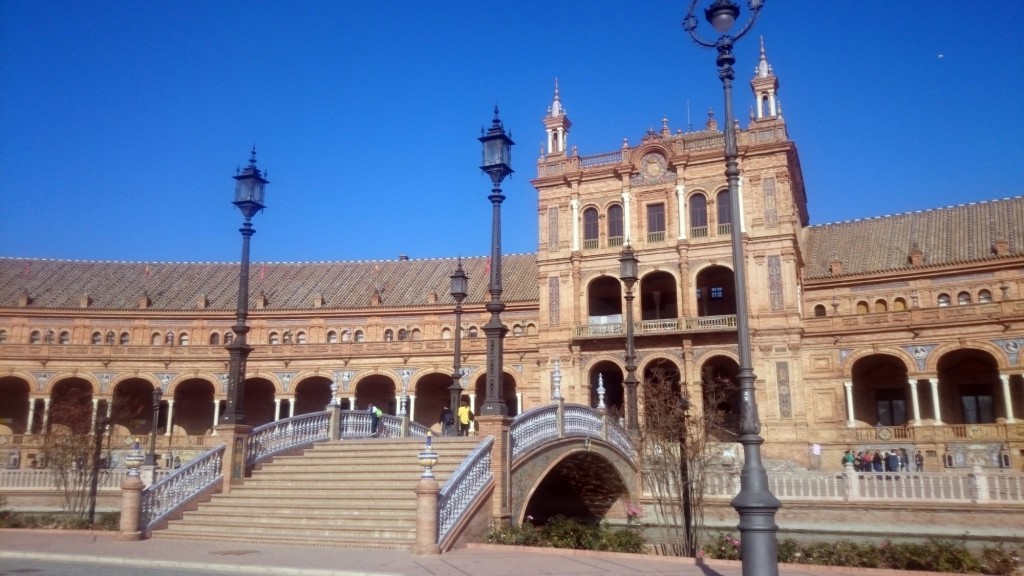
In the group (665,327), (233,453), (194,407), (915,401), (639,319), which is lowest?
(233,453)

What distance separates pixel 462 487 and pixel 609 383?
2877 cm

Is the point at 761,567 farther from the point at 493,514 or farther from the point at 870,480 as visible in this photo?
the point at 870,480

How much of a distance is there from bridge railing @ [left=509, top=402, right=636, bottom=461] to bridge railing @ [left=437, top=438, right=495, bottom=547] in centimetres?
118

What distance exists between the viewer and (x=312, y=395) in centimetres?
5188

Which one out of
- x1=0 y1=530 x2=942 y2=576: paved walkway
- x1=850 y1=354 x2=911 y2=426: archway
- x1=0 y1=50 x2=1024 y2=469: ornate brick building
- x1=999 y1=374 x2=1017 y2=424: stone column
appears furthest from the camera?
x1=850 y1=354 x2=911 y2=426: archway

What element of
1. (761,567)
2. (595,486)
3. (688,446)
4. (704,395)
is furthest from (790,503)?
(761,567)

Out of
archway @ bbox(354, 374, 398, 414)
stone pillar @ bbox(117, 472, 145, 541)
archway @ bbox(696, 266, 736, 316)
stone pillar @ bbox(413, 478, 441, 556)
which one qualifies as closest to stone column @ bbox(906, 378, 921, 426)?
archway @ bbox(696, 266, 736, 316)

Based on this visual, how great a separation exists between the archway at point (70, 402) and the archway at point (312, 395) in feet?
39.0

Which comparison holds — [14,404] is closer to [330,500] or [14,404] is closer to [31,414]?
[31,414]

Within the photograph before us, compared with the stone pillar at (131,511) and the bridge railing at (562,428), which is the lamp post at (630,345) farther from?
the stone pillar at (131,511)

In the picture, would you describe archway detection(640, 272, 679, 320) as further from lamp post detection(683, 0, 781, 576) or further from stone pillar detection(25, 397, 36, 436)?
stone pillar detection(25, 397, 36, 436)

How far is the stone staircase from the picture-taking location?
1505 centimetres

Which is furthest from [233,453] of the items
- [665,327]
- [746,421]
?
[665,327]

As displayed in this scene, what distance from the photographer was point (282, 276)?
57.5m
